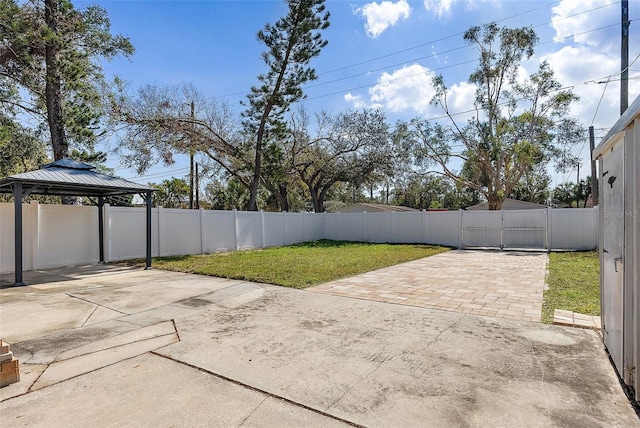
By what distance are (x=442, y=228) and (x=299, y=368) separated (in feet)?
44.9

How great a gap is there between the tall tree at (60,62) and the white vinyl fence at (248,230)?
182 inches

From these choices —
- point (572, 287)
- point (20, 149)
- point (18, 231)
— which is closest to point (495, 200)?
point (572, 287)

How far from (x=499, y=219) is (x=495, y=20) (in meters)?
10.0

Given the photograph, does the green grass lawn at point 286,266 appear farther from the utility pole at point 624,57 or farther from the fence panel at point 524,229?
the utility pole at point 624,57

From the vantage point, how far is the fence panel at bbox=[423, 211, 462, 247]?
15078 millimetres

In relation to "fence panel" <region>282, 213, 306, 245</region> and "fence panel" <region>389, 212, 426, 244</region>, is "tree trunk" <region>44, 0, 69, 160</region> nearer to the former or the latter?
"fence panel" <region>282, 213, 306, 245</region>

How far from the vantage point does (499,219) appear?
46.5 feet

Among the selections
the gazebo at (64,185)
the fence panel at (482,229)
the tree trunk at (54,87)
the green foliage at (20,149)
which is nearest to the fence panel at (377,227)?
the fence panel at (482,229)

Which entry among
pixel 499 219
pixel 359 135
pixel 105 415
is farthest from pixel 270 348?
pixel 359 135

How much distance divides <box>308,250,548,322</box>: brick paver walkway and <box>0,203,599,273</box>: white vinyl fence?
4.04 meters

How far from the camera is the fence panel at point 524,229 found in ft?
44.1

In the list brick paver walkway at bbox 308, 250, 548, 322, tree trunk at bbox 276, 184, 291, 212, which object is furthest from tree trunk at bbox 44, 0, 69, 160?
tree trunk at bbox 276, 184, 291, 212

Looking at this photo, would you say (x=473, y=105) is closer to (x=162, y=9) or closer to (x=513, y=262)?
(x=513, y=262)

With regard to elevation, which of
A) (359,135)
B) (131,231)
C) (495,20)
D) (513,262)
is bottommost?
(513,262)
